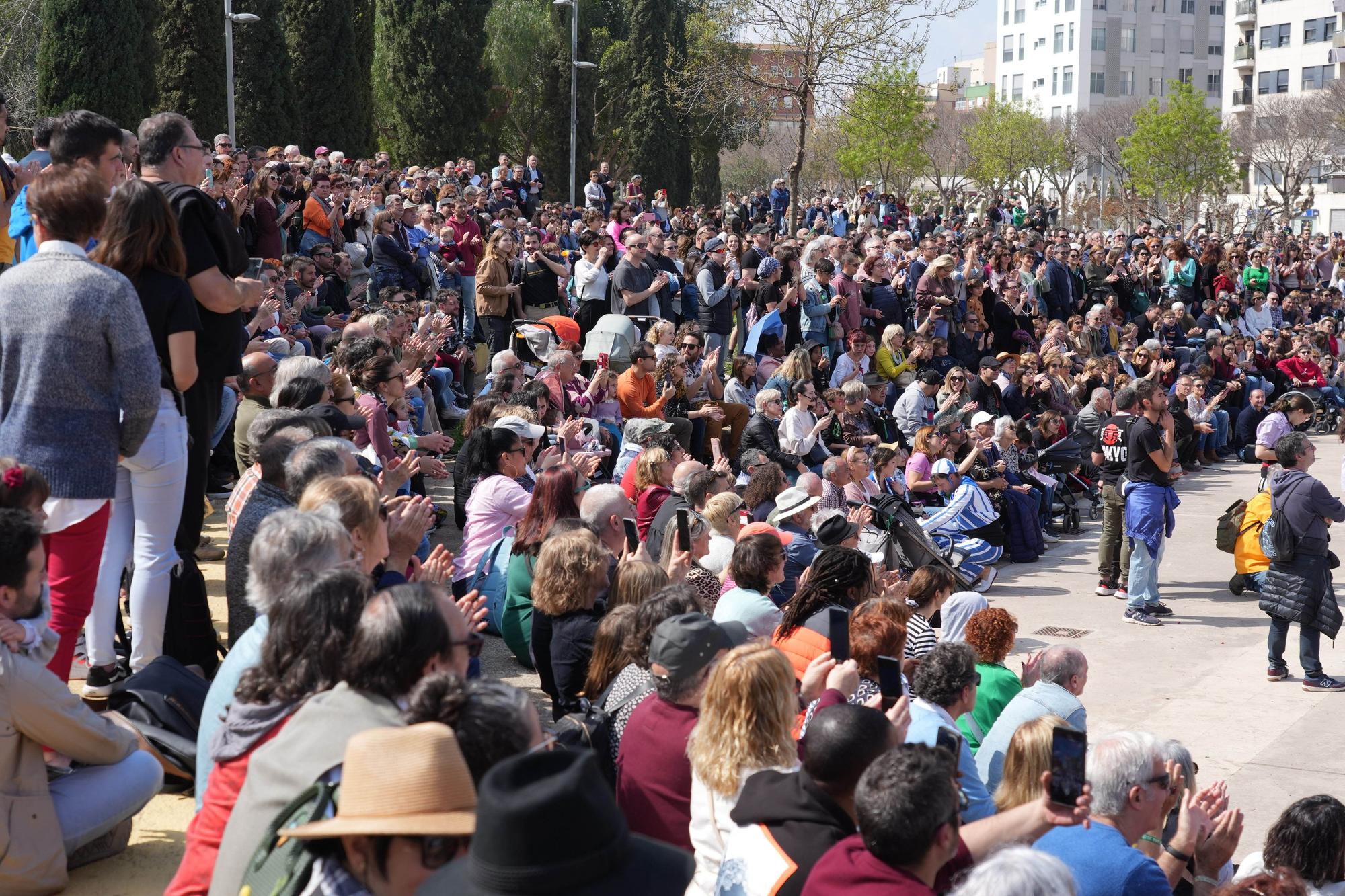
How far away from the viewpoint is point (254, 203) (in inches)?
477

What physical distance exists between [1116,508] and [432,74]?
3053 cm

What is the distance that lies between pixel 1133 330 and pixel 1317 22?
6351 centimetres

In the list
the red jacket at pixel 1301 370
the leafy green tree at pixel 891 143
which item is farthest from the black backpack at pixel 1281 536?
the leafy green tree at pixel 891 143

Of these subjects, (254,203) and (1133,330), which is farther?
(1133,330)

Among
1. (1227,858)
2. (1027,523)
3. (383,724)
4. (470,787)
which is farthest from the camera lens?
(1027,523)

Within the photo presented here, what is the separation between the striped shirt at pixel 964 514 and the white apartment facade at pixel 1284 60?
6224 centimetres

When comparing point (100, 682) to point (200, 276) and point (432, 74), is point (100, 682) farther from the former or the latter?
point (432, 74)

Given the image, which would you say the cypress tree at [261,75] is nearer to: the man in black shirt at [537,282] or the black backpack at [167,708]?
the man in black shirt at [537,282]

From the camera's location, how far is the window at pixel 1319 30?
71.7 m

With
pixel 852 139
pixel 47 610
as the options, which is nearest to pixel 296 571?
pixel 47 610

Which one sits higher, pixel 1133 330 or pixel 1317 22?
pixel 1317 22

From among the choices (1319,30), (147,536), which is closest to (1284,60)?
(1319,30)

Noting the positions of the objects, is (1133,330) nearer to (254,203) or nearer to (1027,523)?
(1027,523)

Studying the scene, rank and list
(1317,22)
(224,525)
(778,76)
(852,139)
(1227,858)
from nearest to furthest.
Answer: (1227,858), (224,525), (778,76), (852,139), (1317,22)
